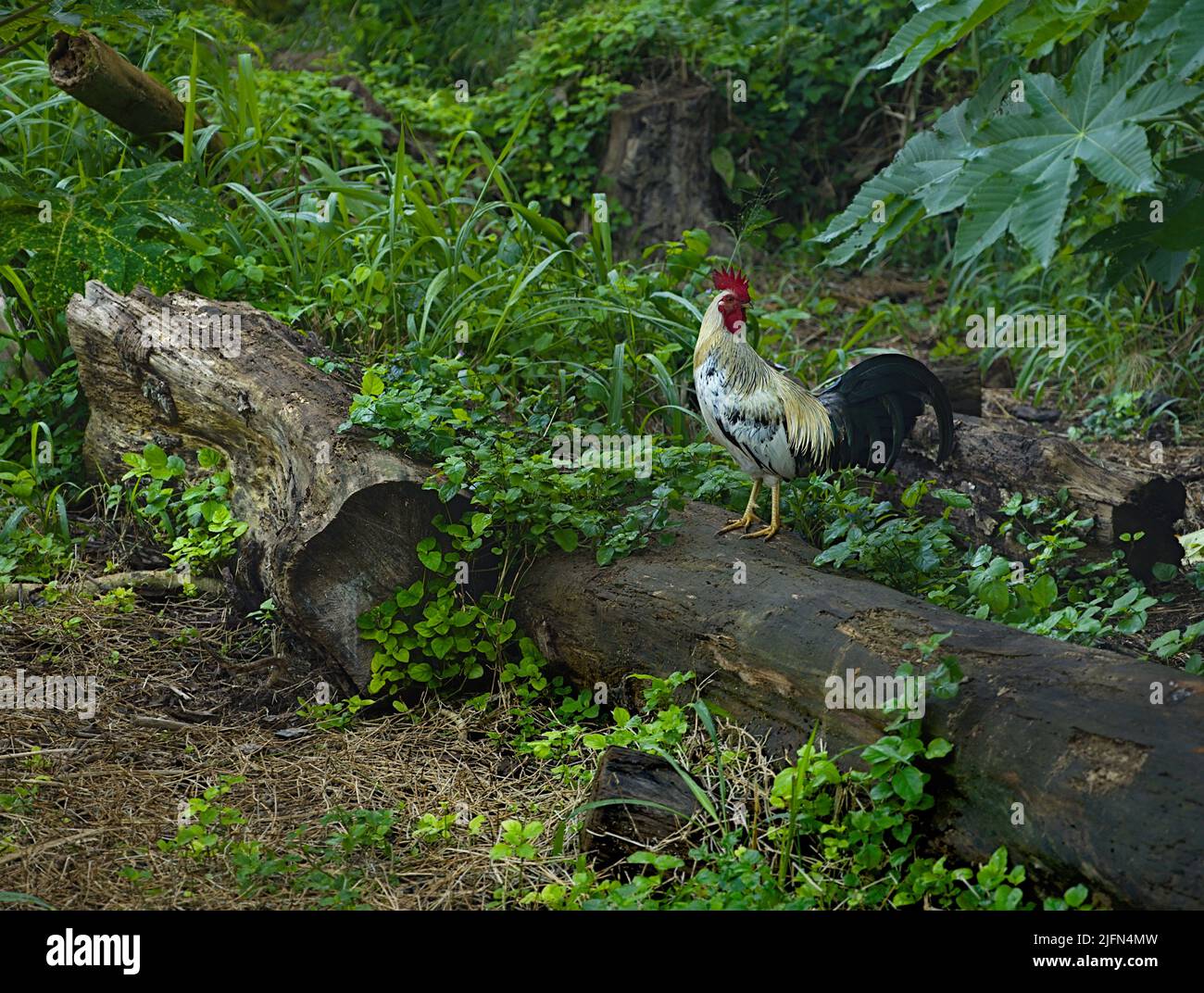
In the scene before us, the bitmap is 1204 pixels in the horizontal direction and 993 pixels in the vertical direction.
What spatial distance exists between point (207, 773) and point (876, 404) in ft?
7.91

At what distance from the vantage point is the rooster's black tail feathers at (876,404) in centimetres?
389

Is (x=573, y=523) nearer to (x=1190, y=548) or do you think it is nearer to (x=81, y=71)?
(x=1190, y=548)

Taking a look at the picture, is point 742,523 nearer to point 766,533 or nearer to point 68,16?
point 766,533

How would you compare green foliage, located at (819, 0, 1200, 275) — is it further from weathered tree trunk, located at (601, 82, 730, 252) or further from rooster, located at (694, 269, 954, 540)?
weathered tree trunk, located at (601, 82, 730, 252)

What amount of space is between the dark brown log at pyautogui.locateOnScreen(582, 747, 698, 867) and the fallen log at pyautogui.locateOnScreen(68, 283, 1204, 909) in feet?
1.12

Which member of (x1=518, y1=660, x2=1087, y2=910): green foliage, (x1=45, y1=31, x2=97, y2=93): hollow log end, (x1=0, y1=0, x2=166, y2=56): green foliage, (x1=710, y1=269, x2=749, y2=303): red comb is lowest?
(x1=518, y1=660, x2=1087, y2=910): green foliage

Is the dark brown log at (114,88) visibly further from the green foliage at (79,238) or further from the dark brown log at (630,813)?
the dark brown log at (630,813)

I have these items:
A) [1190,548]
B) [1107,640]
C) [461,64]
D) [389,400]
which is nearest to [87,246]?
[389,400]

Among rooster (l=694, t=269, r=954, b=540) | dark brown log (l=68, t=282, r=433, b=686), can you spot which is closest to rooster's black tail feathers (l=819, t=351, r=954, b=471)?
rooster (l=694, t=269, r=954, b=540)

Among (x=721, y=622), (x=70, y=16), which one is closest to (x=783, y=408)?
(x=721, y=622)

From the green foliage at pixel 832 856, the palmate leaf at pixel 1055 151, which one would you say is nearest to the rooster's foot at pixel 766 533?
the green foliage at pixel 832 856

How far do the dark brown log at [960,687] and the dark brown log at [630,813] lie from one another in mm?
330

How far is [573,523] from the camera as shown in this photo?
3535mm

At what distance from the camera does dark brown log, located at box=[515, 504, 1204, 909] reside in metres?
2.21
